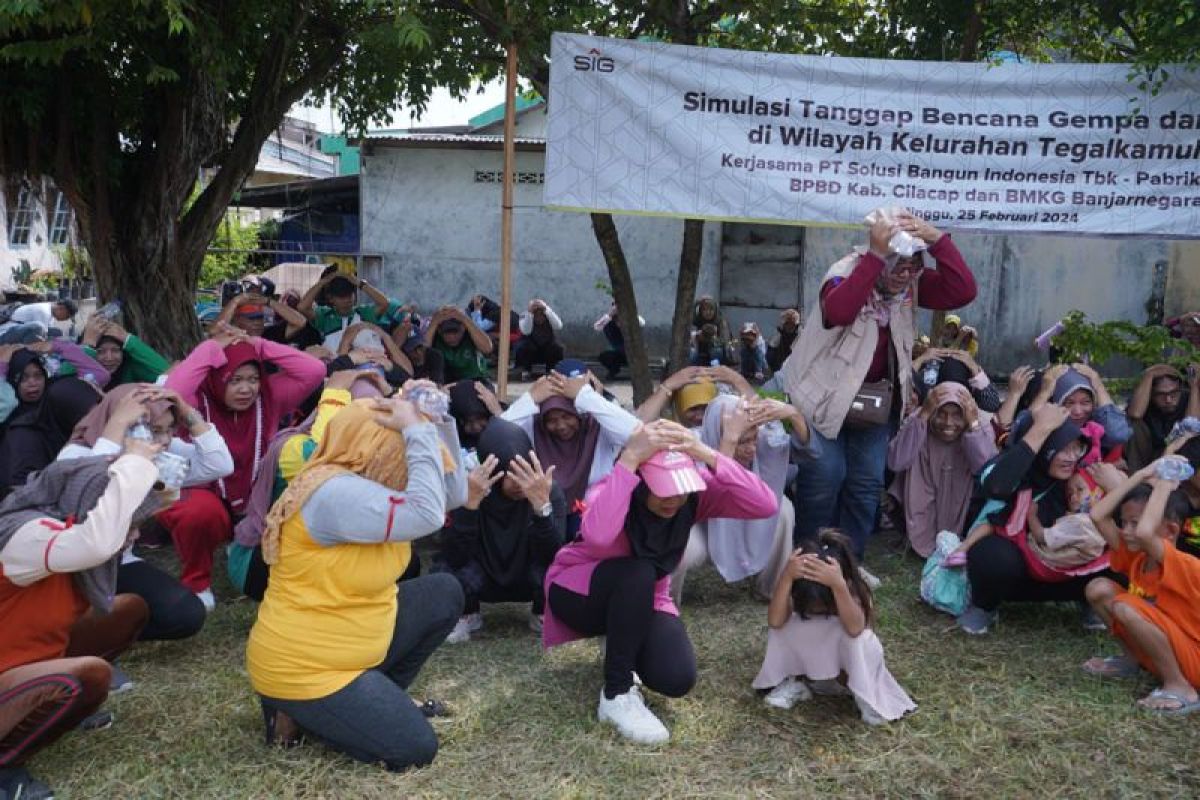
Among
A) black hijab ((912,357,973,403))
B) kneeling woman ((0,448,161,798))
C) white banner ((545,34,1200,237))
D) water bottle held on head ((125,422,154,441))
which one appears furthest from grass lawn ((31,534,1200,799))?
white banner ((545,34,1200,237))

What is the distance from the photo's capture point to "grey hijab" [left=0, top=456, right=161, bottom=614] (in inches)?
123

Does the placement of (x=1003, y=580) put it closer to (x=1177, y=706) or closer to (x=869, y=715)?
(x=1177, y=706)

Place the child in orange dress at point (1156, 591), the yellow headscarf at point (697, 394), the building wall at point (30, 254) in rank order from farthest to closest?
the building wall at point (30, 254) < the yellow headscarf at point (697, 394) < the child in orange dress at point (1156, 591)

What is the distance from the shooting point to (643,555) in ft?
12.3

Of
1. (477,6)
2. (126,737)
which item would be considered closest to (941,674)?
(126,737)

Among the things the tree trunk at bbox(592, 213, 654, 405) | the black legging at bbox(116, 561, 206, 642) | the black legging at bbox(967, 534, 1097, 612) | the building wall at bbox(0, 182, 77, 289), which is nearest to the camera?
the black legging at bbox(116, 561, 206, 642)

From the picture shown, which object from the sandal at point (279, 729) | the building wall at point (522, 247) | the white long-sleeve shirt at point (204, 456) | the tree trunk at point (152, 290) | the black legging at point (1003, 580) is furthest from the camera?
the building wall at point (522, 247)

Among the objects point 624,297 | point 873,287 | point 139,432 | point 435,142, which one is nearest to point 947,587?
point 873,287

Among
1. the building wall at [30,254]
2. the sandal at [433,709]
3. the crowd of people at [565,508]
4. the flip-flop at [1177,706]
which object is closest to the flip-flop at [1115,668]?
the crowd of people at [565,508]

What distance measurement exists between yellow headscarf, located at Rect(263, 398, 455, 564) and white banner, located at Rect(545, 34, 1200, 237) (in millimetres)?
2609

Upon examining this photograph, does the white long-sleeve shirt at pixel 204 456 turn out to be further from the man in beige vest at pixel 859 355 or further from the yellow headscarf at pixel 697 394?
the man in beige vest at pixel 859 355

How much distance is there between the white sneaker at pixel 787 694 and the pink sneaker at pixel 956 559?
45.4 inches

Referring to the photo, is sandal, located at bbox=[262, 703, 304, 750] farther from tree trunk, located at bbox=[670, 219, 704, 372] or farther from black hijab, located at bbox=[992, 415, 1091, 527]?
tree trunk, located at bbox=[670, 219, 704, 372]

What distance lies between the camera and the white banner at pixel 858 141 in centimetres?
555
